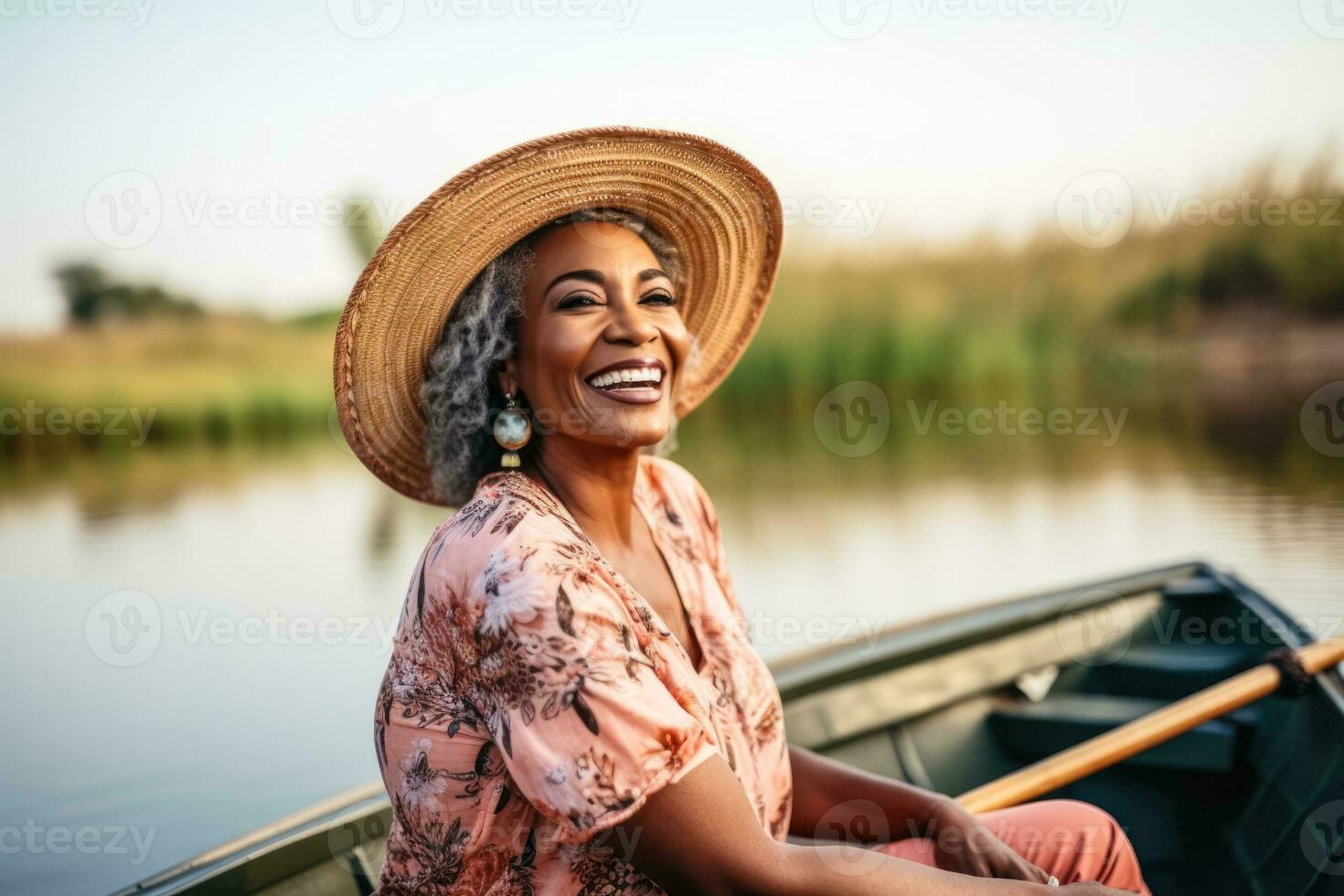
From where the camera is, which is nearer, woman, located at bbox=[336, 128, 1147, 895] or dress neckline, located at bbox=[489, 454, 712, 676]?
Result: woman, located at bbox=[336, 128, 1147, 895]

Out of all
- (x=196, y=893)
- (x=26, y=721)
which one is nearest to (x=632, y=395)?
(x=196, y=893)

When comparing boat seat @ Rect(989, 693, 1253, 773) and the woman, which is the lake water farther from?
the woman

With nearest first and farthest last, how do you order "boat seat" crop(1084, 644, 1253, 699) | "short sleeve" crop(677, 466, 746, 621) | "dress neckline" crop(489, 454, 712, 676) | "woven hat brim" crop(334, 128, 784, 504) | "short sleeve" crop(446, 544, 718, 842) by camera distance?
1. "short sleeve" crop(446, 544, 718, 842)
2. "dress neckline" crop(489, 454, 712, 676)
3. "woven hat brim" crop(334, 128, 784, 504)
4. "short sleeve" crop(677, 466, 746, 621)
5. "boat seat" crop(1084, 644, 1253, 699)

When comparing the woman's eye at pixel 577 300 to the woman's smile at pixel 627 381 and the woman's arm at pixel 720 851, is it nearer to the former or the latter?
the woman's smile at pixel 627 381

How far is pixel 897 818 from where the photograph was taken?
5.54 feet

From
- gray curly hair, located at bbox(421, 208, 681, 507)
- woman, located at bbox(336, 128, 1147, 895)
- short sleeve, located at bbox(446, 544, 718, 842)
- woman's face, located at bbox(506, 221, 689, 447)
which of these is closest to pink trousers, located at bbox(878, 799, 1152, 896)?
woman, located at bbox(336, 128, 1147, 895)

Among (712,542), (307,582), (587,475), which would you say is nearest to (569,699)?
(587,475)

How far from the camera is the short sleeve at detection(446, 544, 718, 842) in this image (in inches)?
44.9

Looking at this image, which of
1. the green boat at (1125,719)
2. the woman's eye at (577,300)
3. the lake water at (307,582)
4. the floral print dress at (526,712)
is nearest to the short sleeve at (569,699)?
the floral print dress at (526,712)

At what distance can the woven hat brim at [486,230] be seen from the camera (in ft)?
4.96

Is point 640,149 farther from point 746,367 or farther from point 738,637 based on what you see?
point 746,367

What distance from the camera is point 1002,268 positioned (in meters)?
14.1

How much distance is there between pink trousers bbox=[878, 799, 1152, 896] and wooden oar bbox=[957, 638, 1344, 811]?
0.74ft

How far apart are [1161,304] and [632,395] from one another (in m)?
15.3
